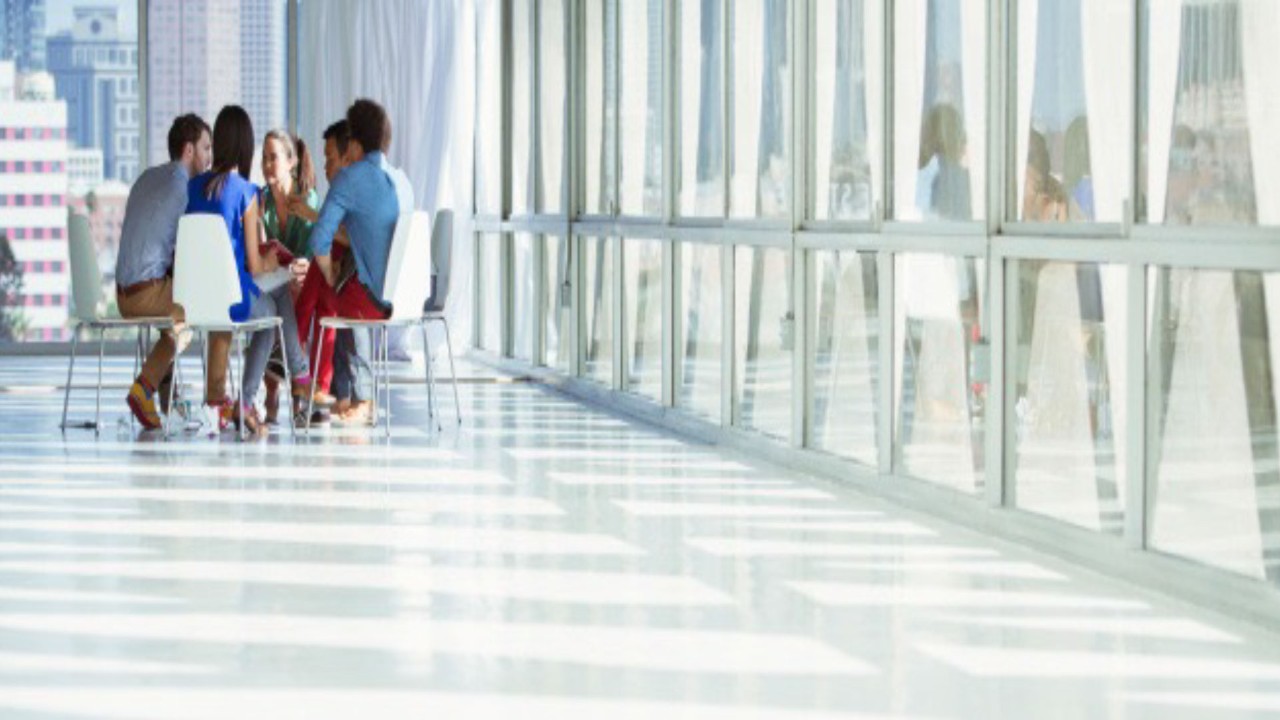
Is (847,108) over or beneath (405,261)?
over

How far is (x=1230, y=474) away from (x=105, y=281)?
39.8 ft

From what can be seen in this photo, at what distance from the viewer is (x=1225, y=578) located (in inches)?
223

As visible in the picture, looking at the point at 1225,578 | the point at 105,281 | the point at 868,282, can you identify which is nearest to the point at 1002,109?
the point at 868,282

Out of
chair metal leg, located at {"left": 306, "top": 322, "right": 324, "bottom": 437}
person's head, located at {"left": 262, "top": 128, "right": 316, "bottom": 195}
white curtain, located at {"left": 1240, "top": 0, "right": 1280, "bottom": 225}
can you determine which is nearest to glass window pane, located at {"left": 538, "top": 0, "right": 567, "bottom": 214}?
person's head, located at {"left": 262, "top": 128, "right": 316, "bottom": 195}

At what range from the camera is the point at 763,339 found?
9.52m

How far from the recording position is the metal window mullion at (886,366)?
7977 millimetres

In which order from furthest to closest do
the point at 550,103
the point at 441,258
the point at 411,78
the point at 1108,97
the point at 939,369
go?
1. the point at 411,78
2. the point at 550,103
3. the point at 441,258
4. the point at 939,369
5. the point at 1108,97

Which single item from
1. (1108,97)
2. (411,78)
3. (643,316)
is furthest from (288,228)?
(1108,97)

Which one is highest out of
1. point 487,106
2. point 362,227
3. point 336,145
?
point 487,106

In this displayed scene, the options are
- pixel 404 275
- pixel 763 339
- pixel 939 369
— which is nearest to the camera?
pixel 939 369

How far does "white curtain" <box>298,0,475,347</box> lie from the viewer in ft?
49.7

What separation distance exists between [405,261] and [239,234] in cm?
70

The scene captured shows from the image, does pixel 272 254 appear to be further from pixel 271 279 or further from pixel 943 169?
pixel 943 169

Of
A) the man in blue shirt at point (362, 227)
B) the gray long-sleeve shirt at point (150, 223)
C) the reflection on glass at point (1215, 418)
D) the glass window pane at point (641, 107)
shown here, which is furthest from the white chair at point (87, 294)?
the reflection on glass at point (1215, 418)
